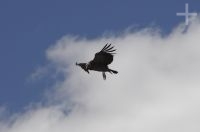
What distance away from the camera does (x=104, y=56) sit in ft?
362

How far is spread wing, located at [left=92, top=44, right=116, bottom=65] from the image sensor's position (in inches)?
4322

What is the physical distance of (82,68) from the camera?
112m

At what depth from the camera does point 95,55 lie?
11094cm

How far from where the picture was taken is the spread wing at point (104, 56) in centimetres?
10978

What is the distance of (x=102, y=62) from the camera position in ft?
363

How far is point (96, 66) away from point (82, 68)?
1.64 metres

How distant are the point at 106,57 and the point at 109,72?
1580mm

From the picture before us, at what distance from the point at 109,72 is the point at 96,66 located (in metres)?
1.25

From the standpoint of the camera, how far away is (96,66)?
365 feet

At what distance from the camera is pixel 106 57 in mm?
110062

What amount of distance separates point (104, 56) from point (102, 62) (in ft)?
2.00

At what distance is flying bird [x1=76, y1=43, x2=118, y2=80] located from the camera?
10988 centimetres

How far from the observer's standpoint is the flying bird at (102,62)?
110m

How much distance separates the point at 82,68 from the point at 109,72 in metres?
2.74
